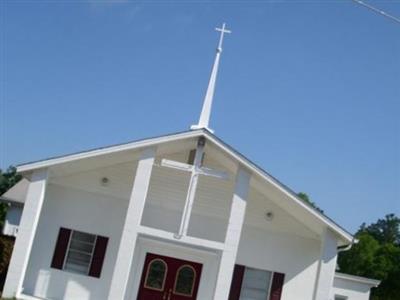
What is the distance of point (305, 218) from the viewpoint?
16578mm

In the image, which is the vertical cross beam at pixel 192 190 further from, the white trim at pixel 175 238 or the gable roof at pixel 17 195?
the gable roof at pixel 17 195

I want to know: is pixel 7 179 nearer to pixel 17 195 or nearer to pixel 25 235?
pixel 17 195

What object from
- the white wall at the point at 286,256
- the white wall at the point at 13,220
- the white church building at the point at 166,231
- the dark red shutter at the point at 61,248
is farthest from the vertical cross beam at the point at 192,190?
the white wall at the point at 13,220

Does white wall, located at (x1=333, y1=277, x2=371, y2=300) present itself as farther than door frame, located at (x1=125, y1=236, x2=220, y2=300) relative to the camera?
Yes

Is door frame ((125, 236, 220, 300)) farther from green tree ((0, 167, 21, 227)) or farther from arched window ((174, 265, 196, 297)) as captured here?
green tree ((0, 167, 21, 227))

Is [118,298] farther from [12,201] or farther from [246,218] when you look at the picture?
[12,201]

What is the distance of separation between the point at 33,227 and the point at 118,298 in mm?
3006

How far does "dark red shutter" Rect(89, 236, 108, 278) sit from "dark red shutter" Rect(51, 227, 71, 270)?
859 mm

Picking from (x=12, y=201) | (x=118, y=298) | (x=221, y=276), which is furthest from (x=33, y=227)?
(x=12, y=201)

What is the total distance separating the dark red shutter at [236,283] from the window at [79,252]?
3.78m

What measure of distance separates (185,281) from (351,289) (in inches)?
302

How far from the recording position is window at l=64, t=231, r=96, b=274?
16953 millimetres

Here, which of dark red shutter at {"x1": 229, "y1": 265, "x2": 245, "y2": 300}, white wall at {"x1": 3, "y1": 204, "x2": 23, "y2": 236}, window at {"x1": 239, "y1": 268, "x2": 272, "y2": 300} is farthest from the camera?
white wall at {"x1": 3, "y1": 204, "x2": 23, "y2": 236}

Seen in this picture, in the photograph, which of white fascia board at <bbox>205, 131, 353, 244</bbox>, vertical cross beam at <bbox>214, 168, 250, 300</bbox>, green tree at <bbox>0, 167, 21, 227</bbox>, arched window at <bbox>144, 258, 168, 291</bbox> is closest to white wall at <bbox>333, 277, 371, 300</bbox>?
white fascia board at <bbox>205, 131, 353, 244</bbox>
